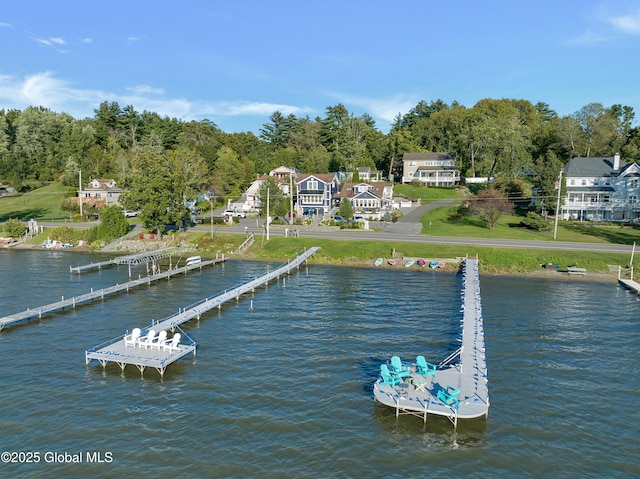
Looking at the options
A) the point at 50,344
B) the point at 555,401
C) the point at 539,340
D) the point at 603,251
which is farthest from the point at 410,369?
the point at 603,251

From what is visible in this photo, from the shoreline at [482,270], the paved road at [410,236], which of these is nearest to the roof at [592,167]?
the paved road at [410,236]

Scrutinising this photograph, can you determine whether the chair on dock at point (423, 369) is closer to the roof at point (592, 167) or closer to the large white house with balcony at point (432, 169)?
the roof at point (592, 167)

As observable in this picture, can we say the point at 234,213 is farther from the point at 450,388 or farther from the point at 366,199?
the point at 450,388

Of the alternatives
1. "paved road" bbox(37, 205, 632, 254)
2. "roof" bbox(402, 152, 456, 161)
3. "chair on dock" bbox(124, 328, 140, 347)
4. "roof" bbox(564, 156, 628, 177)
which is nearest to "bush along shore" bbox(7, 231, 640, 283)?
"paved road" bbox(37, 205, 632, 254)

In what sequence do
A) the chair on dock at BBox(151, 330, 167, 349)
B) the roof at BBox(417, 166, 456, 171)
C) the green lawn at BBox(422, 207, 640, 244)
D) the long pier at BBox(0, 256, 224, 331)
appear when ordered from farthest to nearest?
the roof at BBox(417, 166, 456, 171) → the green lawn at BBox(422, 207, 640, 244) → the long pier at BBox(0, 256, 224, 331) → the chair on dock at BBox(151, 330, 167, 349)

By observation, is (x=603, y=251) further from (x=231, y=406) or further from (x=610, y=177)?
(x=231, y=406)

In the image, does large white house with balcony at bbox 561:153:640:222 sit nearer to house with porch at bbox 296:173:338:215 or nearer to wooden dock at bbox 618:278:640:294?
wooden dock at bbox 618:278:640:294
